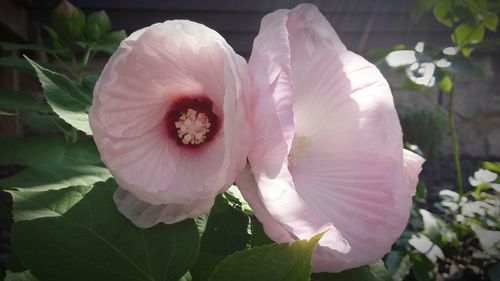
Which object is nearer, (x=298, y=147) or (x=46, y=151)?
(x=298, y=147)

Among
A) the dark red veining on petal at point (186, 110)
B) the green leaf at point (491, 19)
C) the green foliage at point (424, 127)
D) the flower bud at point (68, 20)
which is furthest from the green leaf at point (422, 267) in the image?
the green foliage at point (424, 127)

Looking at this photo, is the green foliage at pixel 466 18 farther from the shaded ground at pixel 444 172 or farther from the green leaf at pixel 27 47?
the shaded ground at pixel 444 172

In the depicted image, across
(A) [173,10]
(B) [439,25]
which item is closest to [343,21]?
(B) [439,25]

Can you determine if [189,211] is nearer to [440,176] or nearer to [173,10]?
[173,10]

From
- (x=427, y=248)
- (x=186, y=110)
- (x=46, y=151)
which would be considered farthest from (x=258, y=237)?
(x=427, y=248)

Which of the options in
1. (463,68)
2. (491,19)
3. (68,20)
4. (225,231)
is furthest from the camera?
(491,19)

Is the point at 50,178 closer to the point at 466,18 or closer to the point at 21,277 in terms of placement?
the point at 21,277

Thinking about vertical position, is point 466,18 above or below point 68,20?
below
